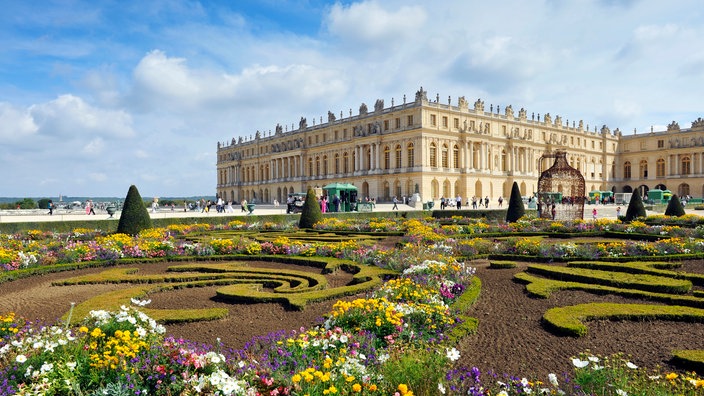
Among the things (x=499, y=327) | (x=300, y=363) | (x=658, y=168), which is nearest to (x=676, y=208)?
(x=499, y=327)

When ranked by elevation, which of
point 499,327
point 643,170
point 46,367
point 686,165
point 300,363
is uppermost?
point 686,165

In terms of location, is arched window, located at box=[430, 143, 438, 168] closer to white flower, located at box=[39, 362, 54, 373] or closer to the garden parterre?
the garden parterre

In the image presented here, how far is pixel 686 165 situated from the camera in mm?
71500

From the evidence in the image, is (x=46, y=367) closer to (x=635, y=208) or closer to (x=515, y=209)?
(x=515, y=209)

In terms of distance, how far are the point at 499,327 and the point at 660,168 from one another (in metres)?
83.5

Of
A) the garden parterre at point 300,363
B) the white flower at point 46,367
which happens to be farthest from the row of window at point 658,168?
the white flower at point 46,367

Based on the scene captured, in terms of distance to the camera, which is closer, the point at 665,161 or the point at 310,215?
the point at 310,215

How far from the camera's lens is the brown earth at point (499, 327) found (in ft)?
17.9

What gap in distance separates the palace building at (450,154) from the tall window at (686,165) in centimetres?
15

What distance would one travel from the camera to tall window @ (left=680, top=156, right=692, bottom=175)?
70.6 metres

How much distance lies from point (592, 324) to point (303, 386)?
467cm

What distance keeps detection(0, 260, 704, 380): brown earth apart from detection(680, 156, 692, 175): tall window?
3017 inches

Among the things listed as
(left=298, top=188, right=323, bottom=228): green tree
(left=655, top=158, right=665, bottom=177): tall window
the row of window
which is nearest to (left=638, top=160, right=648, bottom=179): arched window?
the row of window

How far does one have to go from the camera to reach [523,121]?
66.3 meters
